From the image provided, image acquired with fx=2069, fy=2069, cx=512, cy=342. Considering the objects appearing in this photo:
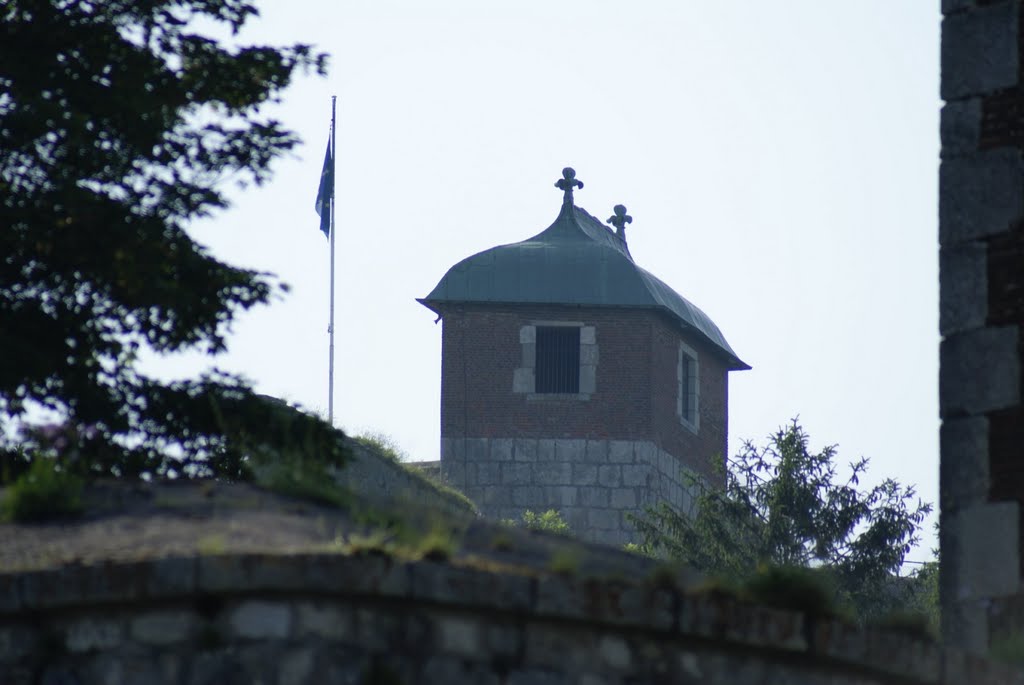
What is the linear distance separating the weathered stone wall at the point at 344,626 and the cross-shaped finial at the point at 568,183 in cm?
4457

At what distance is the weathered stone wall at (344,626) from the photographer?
6.51m

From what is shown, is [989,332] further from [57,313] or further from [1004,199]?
[57,313]

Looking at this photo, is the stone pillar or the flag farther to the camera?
the flag

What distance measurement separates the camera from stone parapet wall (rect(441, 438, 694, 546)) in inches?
1815

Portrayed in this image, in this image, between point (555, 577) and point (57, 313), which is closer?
point (555, 577)

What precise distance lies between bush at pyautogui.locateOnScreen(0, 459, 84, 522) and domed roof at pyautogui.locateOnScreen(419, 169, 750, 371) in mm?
40676

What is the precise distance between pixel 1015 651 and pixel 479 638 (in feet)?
9.46

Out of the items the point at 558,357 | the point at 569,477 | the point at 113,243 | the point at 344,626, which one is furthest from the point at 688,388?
the point at 344,626

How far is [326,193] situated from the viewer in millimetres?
46156

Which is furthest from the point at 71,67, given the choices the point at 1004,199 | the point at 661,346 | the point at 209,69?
the point at 661,346

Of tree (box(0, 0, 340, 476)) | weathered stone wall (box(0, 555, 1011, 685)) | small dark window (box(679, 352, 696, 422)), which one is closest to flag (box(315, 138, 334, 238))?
small dark window (box(679, 352, 696, 422))

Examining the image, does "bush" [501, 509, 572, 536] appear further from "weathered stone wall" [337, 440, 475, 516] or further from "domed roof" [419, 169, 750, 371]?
"weathered stone wall" [337, 440, 475, 516]

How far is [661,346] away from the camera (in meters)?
49.5

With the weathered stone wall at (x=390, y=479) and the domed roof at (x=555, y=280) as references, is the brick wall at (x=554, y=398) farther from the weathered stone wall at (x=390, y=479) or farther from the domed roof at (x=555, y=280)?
the weathered stone wall at (x=390, y=479)
